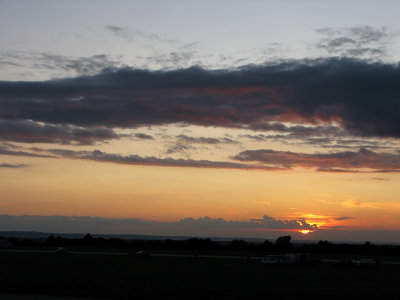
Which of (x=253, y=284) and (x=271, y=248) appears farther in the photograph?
(x=271, y=248)

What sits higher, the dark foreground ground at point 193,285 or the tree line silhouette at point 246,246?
the tree line silhouette at point 246,246

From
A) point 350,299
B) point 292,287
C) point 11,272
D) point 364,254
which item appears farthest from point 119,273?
point 364,254

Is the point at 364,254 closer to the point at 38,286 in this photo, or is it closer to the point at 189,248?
the point at 189,248

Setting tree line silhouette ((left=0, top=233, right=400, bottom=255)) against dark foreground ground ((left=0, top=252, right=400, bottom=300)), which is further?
tree line silhouette ((left=0, top=233, right=400, bottom=255))

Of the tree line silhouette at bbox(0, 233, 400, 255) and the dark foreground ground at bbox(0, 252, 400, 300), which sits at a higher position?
the tree line silhouette at bbox(0, 233, 400, 255)

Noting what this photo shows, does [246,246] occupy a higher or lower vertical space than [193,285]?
higher

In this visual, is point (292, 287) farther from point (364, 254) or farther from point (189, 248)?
point (189, 248)

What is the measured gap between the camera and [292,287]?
3828 cm

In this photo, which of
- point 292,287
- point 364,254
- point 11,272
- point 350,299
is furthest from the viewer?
point 364,254

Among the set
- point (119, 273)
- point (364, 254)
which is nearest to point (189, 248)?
point (364, 254)

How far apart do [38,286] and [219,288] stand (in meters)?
11.9

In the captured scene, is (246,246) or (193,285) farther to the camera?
(246,246)

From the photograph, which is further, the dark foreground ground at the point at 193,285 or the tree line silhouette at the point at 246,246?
the tree line silhouette at the point at 246,246

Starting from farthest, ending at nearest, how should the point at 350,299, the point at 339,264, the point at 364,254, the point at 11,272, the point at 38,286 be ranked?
the point at 364,254 → the point at 339,264 → the point at 11,272 → the point at 38,286 → the point at 350,299
